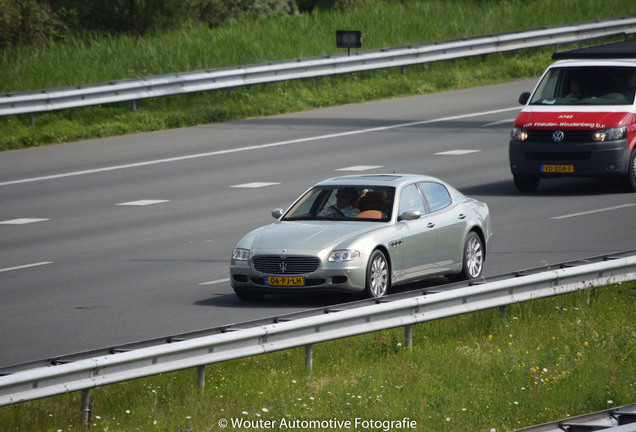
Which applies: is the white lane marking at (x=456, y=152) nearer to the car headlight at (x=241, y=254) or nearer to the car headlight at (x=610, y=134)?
the car headlight at (x=610, y=134)

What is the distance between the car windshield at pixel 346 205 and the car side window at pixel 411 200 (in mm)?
147

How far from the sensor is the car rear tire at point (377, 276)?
45.8 feet

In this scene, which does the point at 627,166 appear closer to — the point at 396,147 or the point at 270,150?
the point at 396,147

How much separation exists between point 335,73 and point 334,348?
21.8 meters

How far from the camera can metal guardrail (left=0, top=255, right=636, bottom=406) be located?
923 cm

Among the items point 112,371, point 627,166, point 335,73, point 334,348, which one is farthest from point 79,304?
point 335,73

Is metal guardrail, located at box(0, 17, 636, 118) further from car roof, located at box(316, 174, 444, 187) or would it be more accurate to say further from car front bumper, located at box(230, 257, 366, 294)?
car front bumper, located at box(230, 257, 366, 294)

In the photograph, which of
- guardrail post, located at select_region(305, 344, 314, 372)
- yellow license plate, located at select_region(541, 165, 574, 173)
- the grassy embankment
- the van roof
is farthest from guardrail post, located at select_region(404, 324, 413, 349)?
the grassy embankment

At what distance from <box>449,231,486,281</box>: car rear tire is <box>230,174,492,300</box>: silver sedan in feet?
0.04

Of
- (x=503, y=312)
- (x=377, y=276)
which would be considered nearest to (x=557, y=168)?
(x=377, y=276)

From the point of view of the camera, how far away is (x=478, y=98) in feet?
110

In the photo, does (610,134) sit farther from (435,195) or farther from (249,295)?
(249,295)

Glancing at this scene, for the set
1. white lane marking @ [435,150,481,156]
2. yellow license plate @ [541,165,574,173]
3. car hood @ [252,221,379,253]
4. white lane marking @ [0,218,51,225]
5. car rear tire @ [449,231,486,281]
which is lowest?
white lane marking @ [435,150,481,156]

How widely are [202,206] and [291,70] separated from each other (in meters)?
12.1
